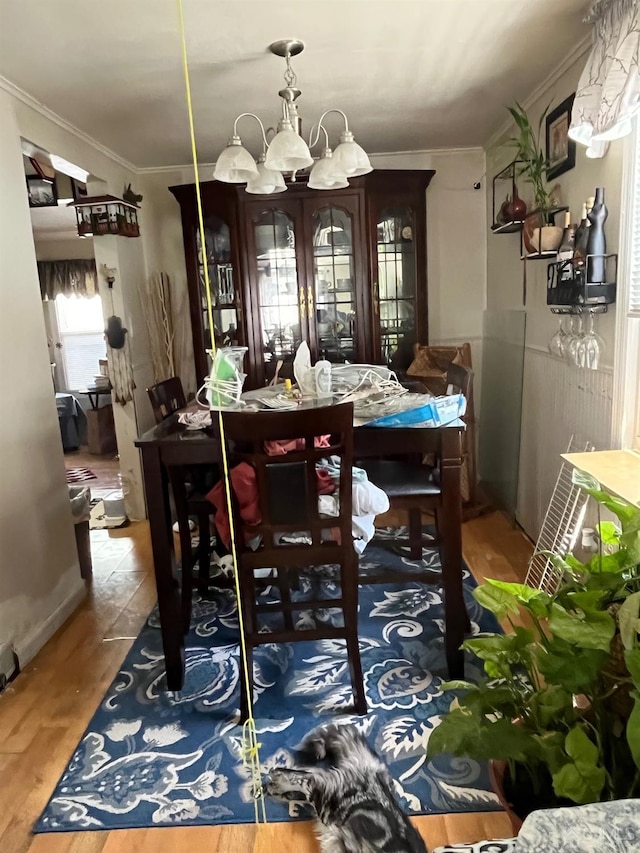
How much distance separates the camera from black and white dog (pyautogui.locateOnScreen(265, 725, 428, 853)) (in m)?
1.50

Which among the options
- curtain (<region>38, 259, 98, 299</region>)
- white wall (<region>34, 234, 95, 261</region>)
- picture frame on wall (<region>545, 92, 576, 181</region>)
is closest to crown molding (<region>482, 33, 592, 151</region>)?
picture frame on wall (<region>545, 92, 576, 181</region>)

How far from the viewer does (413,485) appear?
2.16m

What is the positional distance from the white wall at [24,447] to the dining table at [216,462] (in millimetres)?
660

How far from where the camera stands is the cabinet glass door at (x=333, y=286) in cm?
377

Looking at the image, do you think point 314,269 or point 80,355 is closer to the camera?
point 314,269

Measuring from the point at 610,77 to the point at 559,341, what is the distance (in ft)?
3.43

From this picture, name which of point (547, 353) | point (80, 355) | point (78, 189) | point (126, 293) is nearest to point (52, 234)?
point (80, 355)

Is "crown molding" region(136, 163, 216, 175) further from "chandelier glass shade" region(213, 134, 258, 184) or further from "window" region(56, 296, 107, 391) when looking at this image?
"window" region(56, 296, 107, 391)

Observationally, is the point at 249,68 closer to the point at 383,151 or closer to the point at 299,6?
the point at 299,6

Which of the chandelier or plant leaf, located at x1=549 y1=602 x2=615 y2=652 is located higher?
the chandelier

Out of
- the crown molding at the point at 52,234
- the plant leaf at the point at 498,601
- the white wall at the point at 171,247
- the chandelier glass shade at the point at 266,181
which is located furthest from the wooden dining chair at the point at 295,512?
the crown molding at the point at 52,234

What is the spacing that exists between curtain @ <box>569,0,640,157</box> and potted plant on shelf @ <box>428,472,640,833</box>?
124cm

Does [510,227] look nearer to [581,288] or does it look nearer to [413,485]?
[581,288]

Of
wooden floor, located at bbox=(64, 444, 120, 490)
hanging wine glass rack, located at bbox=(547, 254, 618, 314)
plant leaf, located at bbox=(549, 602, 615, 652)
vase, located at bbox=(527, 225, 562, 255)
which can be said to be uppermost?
vase, located at bbox=(527, 225, 562, 255)
